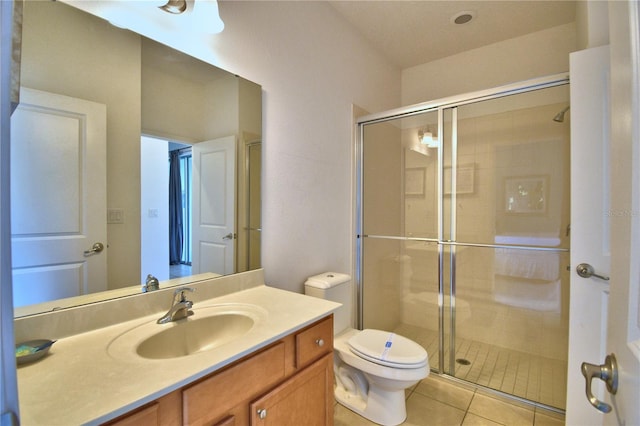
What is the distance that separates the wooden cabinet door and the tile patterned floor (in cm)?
59

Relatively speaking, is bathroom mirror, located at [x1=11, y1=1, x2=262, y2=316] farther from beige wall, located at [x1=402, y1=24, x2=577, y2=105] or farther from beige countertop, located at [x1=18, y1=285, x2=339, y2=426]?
beige wall, located at [x1=402, y1=24, x2=577, y2=105]

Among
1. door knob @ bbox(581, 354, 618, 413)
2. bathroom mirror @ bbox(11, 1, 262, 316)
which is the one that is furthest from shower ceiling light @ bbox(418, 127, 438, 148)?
door knob @ bbox(581, 354, 618, 413)

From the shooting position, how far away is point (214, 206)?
56.1 inches

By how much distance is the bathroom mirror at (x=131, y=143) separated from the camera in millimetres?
899

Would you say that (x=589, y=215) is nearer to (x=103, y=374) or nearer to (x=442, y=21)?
(x=442, y=21)

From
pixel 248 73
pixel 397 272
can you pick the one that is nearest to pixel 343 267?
pixel 397 272

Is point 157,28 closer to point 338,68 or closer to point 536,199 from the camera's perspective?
point 338,68

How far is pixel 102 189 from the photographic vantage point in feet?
3.43

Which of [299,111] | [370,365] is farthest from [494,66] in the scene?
[370,365]

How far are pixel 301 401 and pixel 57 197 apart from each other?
113 cm

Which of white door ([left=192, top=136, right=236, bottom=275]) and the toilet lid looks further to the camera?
the toilet lid

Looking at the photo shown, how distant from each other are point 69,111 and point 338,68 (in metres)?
1.72

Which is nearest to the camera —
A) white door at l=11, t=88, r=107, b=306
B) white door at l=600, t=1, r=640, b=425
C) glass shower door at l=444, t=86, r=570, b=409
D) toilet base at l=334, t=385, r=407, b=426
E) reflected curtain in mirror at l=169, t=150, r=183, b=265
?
white door at l=600, t=1, r=640, b=425

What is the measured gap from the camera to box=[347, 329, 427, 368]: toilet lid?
151 cm
